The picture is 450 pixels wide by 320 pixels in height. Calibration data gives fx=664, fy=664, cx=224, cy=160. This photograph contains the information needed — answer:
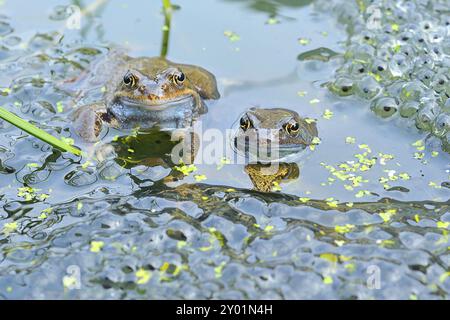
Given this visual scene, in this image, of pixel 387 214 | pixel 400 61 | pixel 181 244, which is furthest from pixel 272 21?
pixel 181 244

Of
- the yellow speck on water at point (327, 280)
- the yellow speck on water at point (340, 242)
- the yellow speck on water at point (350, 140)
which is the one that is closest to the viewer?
the yellow speck on water at point (327, 280)

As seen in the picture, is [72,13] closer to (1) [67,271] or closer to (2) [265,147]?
(2) [265,147]

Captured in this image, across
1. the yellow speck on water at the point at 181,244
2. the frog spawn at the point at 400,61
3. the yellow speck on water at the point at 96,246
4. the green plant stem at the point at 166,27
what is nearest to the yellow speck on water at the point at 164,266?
the yellow speck on water at the point at 181,244

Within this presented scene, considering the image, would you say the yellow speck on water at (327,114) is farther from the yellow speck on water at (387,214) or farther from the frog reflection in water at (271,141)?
the yellow speck on water at (387,214)

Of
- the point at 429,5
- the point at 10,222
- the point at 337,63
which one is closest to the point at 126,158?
the point at 10,222

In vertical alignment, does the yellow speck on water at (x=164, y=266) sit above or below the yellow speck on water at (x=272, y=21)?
below
